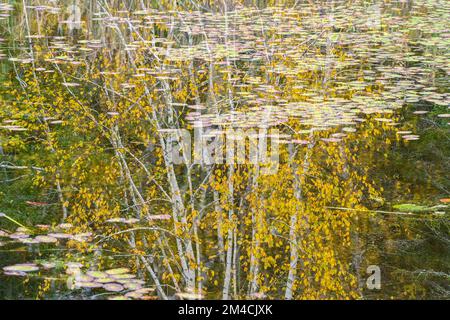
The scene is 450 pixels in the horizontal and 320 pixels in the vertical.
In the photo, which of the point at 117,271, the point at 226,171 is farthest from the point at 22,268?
the point at 226,171

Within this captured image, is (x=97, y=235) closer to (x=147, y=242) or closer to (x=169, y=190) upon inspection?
(x=147, y=242)

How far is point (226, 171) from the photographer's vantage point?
Answer: 4.17 meters

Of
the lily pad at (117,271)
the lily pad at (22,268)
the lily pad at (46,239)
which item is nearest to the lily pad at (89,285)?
the lily pad at (117,271)

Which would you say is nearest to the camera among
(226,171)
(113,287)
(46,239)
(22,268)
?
(113,287)

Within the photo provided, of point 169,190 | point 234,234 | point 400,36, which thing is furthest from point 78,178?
point 400,36

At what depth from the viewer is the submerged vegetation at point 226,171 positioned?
3307 mm

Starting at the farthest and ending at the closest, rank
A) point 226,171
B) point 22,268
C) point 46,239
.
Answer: point 226,171, point 46,239, point 22,268

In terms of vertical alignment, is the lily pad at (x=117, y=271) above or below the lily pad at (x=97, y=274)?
below

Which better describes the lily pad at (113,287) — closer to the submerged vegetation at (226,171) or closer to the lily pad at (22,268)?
the submerged vegetation at (226,171)

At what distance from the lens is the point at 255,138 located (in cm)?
430

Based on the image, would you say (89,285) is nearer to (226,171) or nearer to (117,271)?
(117,271)

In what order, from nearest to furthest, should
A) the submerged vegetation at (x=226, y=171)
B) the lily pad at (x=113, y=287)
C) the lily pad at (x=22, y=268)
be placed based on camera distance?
the lily pad at (x=113, y=287), the lily pad at (x=22, y=268), the submerged vegetation at (x=226, y=171)

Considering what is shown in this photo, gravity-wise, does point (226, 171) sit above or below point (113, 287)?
above

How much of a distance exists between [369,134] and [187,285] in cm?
203
